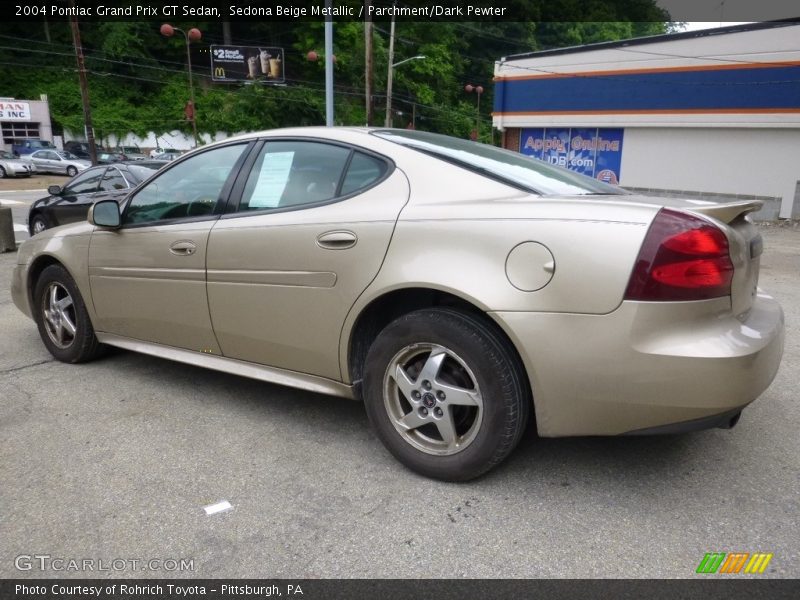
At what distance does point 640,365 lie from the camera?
88.2 inches

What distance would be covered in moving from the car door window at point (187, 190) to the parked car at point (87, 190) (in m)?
6.65

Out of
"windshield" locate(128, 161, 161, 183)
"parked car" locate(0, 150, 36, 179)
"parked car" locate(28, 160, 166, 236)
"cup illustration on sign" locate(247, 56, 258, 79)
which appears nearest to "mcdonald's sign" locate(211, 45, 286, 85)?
"cup illustration on sign" locate(247, 56, 258, 79)

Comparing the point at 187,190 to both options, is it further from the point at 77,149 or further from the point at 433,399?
the point at 77,149

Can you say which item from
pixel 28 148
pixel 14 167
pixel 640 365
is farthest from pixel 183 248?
pixel 28 148

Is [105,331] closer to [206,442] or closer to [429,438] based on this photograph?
[206,442]

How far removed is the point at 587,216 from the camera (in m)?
2.34

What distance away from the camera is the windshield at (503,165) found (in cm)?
291

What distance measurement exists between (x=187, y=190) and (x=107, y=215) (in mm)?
587

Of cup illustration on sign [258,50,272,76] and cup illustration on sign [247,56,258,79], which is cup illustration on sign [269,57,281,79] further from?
cup illustration on sign [247,56,258,79]

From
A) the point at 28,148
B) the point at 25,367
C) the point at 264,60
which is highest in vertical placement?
the point at 264,60

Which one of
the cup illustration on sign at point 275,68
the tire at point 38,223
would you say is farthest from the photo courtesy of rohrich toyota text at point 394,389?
the cup illustration on sign at point 275,68

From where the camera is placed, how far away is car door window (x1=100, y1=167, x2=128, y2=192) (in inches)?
395

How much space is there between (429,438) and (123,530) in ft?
4.11

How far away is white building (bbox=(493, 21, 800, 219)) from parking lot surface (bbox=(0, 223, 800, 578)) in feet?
45.6
